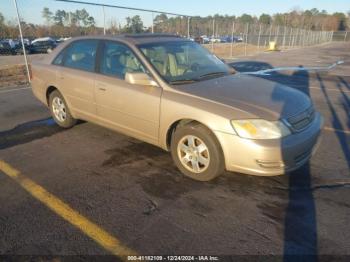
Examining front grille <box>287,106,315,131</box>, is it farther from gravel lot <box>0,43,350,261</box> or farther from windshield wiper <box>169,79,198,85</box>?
windshield wiper <box>169,79,198,85</box>

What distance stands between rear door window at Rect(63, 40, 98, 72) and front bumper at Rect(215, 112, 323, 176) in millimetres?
2433

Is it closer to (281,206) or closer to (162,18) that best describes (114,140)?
(281,206)

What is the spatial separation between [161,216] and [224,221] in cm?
60

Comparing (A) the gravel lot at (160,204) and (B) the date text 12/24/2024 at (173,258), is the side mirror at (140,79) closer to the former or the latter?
(A) the gravel lot at (160,204)

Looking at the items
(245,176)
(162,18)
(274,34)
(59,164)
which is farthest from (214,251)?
(274,34)

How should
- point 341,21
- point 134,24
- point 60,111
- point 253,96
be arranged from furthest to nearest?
point 341,21 → point 134,24 → point 60,111 → point 253,96

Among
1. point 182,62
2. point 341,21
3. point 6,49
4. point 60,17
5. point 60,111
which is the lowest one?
point 6,49

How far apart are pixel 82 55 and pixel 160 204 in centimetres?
289

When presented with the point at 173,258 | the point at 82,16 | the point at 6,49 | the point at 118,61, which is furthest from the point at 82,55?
the point at 6,49

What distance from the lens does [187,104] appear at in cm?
363

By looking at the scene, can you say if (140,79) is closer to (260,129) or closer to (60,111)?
(260,129)

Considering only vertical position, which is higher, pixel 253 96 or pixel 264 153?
pixel 253 96

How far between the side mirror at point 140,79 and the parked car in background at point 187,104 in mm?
12

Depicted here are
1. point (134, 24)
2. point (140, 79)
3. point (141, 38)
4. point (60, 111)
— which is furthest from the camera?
point (134, 24)
